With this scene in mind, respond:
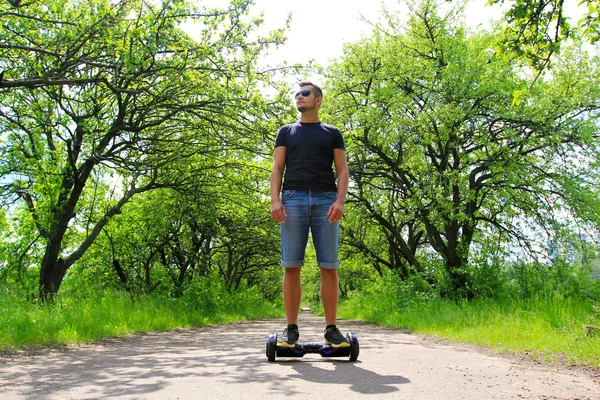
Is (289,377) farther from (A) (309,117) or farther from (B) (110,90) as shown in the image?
(B) (110,90)

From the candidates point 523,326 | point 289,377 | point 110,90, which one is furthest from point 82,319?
point 523,326

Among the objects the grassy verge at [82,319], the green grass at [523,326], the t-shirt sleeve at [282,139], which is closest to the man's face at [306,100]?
the t-shirt sleeve at [282,139]

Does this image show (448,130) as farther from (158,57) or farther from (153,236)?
(153,236)

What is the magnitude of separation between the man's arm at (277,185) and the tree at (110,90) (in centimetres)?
288

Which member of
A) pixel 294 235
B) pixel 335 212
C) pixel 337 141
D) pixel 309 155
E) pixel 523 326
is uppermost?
pixel 337 141

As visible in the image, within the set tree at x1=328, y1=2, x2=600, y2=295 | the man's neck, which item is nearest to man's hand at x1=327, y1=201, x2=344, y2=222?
the man's neck

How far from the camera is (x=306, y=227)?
15.2 feet

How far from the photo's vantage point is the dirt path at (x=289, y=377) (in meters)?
3.19

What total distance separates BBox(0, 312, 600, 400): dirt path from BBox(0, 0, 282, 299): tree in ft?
11.6

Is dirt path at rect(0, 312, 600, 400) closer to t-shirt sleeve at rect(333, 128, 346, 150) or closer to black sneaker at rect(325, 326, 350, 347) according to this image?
black sneaker at rect(325, 326, 350, 347)

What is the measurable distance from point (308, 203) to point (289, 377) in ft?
5.04

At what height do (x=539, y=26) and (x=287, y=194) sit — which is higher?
(x=539, y=26)

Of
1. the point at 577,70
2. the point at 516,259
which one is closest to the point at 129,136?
the point at 516,259

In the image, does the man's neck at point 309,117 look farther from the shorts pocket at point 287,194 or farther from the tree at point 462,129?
the tree at point 462,129
